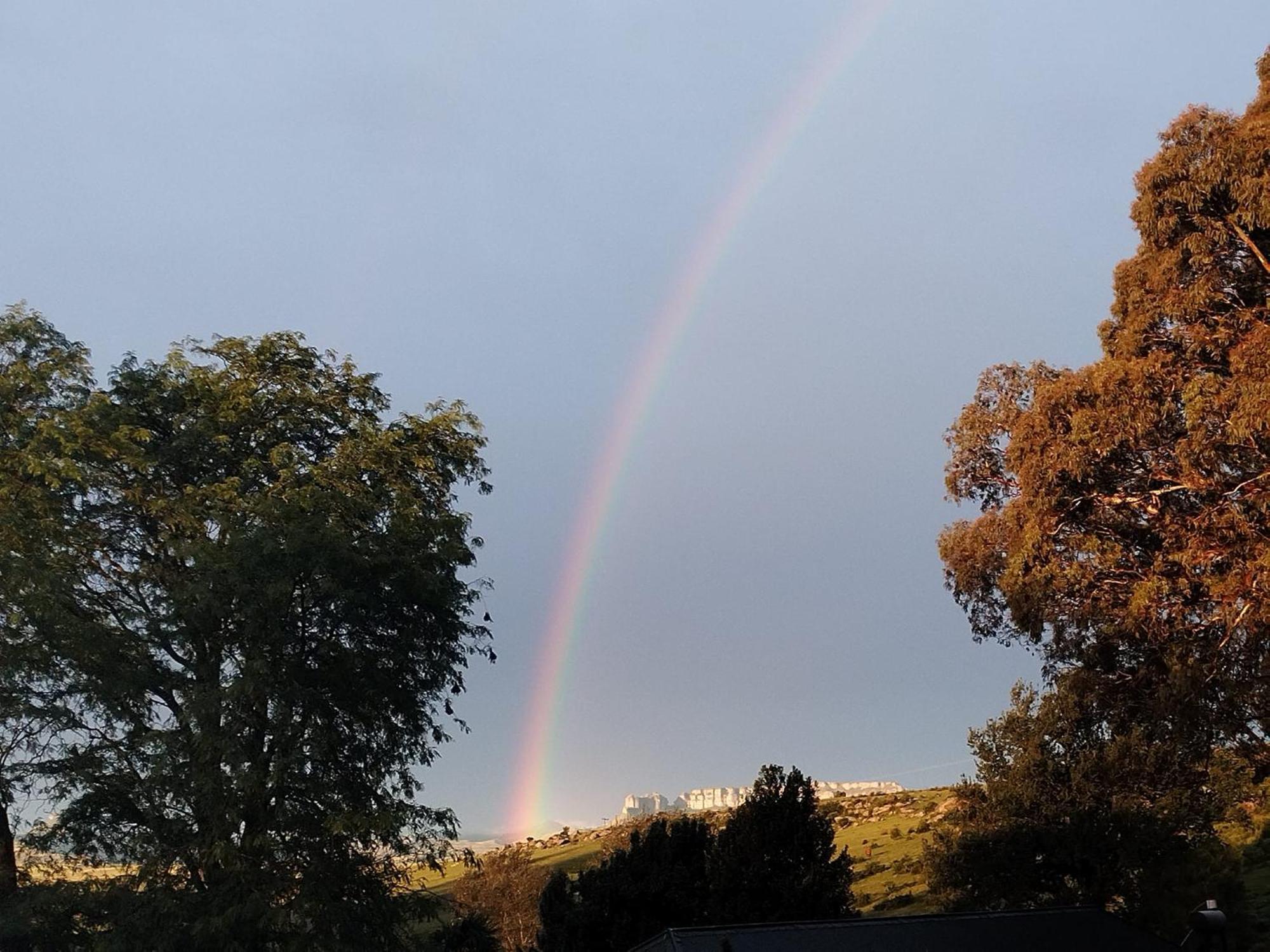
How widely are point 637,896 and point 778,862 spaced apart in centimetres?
741

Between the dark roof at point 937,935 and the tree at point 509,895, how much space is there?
40.2 metres

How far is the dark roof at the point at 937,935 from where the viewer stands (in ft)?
73.4

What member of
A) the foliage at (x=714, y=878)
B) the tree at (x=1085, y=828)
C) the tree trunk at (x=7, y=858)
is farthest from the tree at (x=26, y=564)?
the tree at (x=1085, y=828)

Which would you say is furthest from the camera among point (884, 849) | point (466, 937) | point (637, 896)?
point (884, 849)

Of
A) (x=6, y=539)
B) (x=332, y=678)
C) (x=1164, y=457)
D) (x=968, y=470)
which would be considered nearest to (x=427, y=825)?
(x=332, y=678)

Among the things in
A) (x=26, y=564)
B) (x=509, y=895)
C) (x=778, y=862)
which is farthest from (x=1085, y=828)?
(x=509, y=895)

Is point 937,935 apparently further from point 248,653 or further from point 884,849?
point 884,849

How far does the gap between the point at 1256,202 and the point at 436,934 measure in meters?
31.2

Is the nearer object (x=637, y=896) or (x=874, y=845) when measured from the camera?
(x=637, y=896)

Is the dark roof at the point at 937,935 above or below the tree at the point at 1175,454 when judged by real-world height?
below

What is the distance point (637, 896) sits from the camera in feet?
141

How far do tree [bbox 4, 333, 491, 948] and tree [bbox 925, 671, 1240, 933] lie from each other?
17.2 metres

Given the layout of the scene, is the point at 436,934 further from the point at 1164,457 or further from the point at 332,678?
the point at 1164,457

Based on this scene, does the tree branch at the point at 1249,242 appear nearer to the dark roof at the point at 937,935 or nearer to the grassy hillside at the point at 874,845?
the dark roof at the point at 937,935
